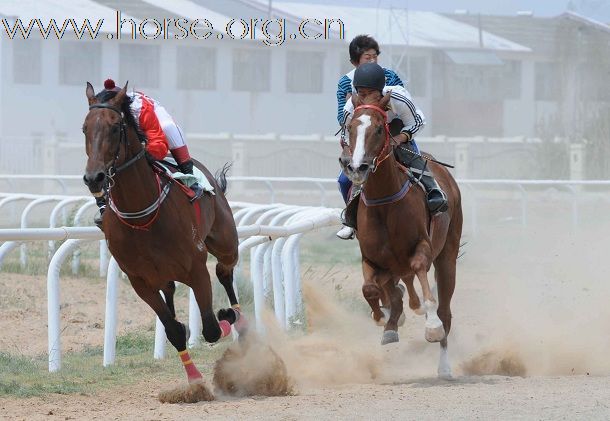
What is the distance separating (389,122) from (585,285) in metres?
6.85

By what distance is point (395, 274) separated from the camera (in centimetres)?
834

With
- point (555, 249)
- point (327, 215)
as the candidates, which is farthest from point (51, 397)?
point (555, 249)

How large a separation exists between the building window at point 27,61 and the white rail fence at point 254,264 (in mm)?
33146

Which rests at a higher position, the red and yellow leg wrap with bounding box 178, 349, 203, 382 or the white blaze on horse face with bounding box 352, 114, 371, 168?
the white blaze on horse face with bounding box 352, 114, 371, 168

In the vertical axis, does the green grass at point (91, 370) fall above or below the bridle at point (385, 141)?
below

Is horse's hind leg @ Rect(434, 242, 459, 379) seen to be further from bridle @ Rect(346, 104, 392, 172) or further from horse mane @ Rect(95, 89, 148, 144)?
horse mane @ Rect(95, 89, 148, 144)

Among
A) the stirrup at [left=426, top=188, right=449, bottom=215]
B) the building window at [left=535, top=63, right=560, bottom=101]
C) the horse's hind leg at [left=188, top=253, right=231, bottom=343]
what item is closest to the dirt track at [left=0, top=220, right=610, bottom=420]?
the horse's hind leg at [left=188, top=253, right=231, bottom=343]

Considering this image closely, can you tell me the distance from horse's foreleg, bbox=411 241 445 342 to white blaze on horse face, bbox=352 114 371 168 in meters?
0.96

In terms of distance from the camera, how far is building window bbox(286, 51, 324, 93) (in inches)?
1905

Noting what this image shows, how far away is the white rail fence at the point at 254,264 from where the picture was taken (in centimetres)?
816
